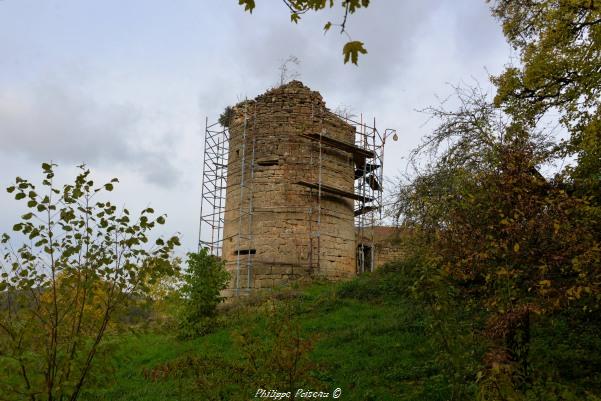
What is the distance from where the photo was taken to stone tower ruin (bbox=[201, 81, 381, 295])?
623 inches

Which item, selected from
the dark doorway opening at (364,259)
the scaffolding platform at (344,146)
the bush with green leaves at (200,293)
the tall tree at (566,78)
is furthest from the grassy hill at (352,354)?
the dark doorway opening at (364,259)

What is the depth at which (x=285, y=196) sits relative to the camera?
1627 cm

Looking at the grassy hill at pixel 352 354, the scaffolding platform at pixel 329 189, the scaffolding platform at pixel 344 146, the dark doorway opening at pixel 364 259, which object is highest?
the scaffolding platform at pixel 344 146

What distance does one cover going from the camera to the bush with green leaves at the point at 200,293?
11570 mm

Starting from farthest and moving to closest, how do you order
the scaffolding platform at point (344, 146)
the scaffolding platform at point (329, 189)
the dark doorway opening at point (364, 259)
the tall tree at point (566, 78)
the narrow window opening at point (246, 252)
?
the dark doorway opening at point (364, 259) → the scaffolding platform at point (344, 146) → the scaffolding platform at point (329, 189) → the narrow window opening at point (246, 252) → the tall tree at point (566, 78)

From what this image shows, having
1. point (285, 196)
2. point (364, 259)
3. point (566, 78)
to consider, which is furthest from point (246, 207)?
point (566, 78)

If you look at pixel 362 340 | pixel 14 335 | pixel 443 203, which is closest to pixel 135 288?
pixel 14 335

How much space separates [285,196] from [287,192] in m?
0.14

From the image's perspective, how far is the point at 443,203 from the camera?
7.44 metres

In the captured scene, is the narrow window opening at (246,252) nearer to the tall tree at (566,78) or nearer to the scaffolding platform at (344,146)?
the scaffolding platform at (344,146)

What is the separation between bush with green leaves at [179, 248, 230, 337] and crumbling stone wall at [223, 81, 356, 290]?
126 inches

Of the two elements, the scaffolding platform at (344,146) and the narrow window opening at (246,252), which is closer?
the narrow window opening at (246,252)

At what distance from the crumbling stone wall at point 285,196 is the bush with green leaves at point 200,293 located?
3.20m

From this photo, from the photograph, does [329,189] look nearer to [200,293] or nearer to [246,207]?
[246,207]
